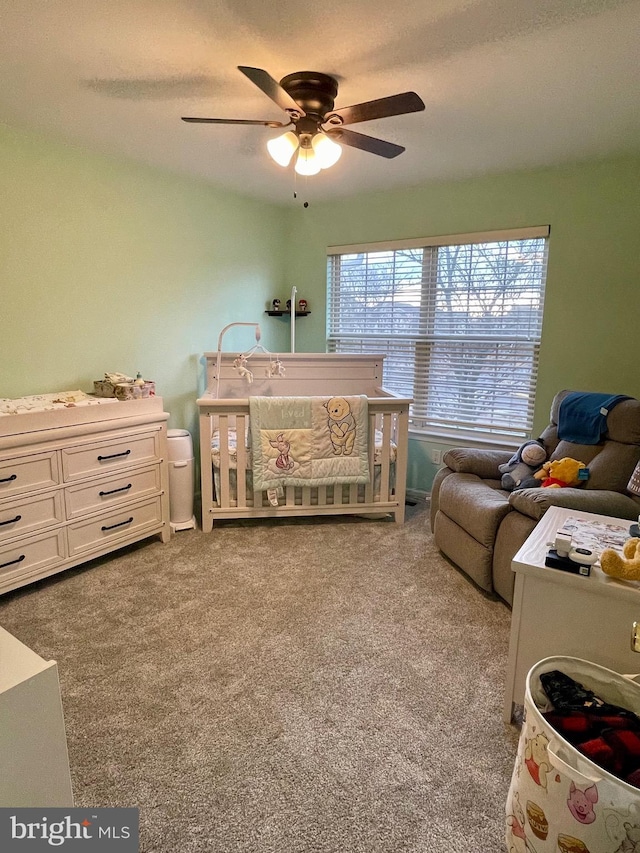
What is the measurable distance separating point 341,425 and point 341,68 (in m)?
1.85

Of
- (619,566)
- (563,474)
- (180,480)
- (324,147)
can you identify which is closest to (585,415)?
(563,474)

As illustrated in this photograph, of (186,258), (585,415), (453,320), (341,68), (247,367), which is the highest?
(341,68)

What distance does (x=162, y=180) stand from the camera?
3.35m

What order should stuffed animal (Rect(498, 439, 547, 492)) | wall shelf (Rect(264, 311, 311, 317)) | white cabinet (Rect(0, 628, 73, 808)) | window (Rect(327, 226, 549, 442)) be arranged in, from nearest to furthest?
white cabinet (Rect(0, 628, 73, 808)) → stuffed animal (Rect(498, 439, 547, 492)) → window (Rect(327, 226, 549, 442)) → wall shelf (Rect(264, 311, 311, 317))

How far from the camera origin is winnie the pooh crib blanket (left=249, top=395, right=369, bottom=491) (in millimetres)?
3121

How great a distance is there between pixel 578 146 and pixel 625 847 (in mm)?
3085

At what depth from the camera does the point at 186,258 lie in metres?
3.59

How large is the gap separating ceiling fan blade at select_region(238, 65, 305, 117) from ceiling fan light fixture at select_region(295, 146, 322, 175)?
14 centimetres

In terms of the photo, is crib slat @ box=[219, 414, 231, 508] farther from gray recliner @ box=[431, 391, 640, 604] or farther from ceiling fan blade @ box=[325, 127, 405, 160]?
ceiling fan blade @ box=[325, 127, 405, 160]

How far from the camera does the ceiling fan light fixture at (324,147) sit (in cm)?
209

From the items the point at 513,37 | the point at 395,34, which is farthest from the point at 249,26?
the point at 513,37

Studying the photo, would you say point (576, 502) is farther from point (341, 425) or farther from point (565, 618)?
point (341, 425)

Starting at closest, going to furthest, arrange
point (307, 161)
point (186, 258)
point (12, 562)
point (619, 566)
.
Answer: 1. point (619, 566)
2. point (307, 161)
3. point (12, 562)
4. point (186, 258)

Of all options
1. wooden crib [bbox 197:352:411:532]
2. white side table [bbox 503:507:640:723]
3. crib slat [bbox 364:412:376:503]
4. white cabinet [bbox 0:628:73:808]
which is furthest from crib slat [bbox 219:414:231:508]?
white cabinet [bbox 0:628:73:808]
